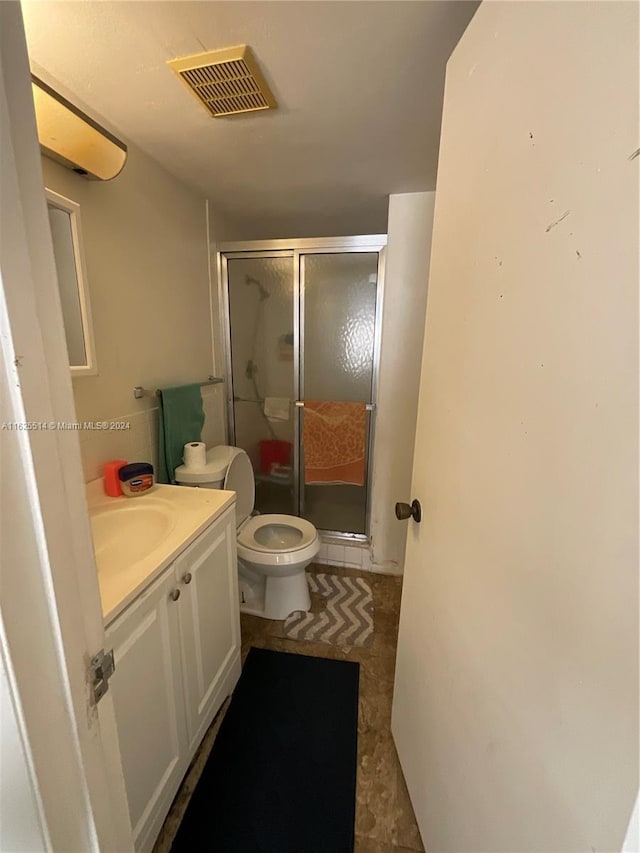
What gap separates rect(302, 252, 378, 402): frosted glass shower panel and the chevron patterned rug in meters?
1.13

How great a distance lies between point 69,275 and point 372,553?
6.75ft

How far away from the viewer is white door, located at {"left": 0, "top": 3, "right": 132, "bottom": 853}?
372 mm

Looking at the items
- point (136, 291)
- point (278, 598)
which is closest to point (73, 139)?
point (136, 291)

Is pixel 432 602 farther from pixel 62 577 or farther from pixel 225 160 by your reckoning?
pixel 225 160

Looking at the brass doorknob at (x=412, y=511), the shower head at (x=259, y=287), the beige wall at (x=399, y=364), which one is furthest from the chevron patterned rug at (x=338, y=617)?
the shower head at (x=259, y=287)

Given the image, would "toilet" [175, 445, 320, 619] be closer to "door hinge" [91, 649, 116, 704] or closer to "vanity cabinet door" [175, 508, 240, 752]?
"vanity cabinet door" [175, 508, 240, 752]

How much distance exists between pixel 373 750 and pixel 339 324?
6.38ft

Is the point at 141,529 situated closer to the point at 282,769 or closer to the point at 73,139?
the point at 282,769

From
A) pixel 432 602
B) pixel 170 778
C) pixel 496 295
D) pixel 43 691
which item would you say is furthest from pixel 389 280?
pixel 170 778

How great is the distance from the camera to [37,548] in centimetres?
42

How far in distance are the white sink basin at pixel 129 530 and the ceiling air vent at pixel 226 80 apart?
51.1 inches

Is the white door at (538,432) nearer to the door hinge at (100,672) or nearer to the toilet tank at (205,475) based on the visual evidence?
the door hinge at (100,672)

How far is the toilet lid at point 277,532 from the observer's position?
6.12 feet

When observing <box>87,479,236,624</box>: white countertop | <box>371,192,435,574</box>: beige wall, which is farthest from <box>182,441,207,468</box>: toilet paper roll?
<box>371,192,435,574</box>: beige wall
